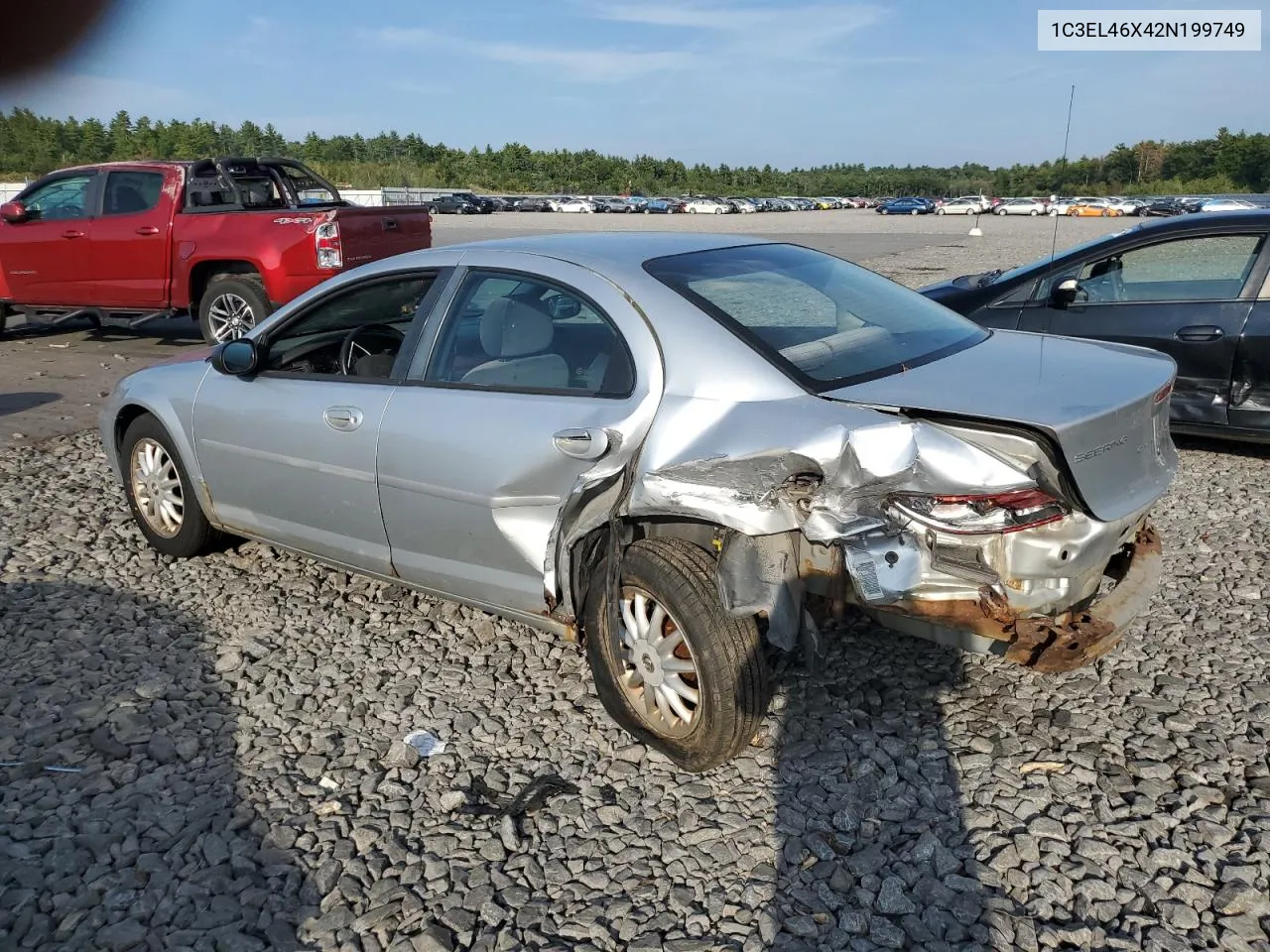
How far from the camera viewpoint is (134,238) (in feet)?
35.8

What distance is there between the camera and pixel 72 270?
11430 millimetres

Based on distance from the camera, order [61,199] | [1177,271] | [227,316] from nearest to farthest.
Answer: [1177,271] < [227,316] < [61,199]

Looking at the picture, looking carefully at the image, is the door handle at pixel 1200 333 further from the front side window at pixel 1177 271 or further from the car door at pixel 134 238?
the car door at pixel 134 238

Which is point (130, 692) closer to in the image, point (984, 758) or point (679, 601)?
point (679, 601)

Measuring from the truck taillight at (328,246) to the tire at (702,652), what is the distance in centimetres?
745

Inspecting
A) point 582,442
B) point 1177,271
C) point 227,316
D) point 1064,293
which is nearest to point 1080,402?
point 582,442

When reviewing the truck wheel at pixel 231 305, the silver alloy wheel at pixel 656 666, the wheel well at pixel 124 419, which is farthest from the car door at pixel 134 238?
the silver alloy wheel at pixel 656 666

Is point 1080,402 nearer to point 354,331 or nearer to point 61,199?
point 354,331

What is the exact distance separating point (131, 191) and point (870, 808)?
35.1 feet

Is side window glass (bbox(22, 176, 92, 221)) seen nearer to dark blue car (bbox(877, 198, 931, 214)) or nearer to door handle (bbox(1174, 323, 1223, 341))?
door handle (bbox(1174, 323, 1223, 341))

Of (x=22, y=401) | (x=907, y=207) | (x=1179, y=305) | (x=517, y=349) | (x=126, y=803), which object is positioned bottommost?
(x=126, y=803)

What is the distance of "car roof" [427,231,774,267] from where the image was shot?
3.88 metres

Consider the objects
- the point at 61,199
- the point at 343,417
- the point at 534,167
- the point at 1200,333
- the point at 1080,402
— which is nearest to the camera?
the point at 1080,402

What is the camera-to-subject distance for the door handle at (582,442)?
338 centimetres
